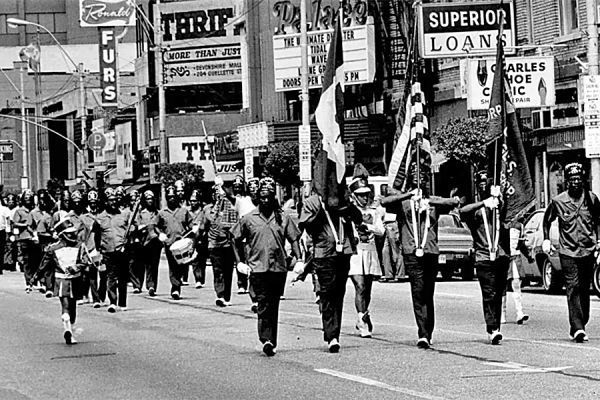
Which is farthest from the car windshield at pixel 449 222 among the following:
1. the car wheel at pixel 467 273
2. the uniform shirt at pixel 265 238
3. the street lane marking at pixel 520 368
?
the street lane marking at pixel 520 368

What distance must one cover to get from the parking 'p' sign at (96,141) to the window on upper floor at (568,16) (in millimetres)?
41523

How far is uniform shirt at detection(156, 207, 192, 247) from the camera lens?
77.5 feet

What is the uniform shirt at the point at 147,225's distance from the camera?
75.7 ft

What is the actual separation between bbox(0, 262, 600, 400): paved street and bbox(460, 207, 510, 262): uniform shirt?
998 mm

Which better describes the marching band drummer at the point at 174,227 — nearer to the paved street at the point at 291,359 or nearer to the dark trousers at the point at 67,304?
the paved street at the point at 291,359

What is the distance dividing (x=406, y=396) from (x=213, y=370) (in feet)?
9.07

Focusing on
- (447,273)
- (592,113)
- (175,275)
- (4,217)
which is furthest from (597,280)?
(4,217)

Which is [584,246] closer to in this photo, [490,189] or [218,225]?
[490,189]

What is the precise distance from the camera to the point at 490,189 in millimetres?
15305

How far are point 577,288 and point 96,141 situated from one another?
2337 inches

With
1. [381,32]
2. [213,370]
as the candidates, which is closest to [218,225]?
[213,370]

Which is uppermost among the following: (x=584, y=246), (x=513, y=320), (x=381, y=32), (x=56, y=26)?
(x=56, y=26)

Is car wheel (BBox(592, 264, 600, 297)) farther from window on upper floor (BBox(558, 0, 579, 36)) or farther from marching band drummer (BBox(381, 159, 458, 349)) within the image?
window on upper floor (BBox(558, 0, 579, 36))

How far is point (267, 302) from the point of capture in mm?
14133
